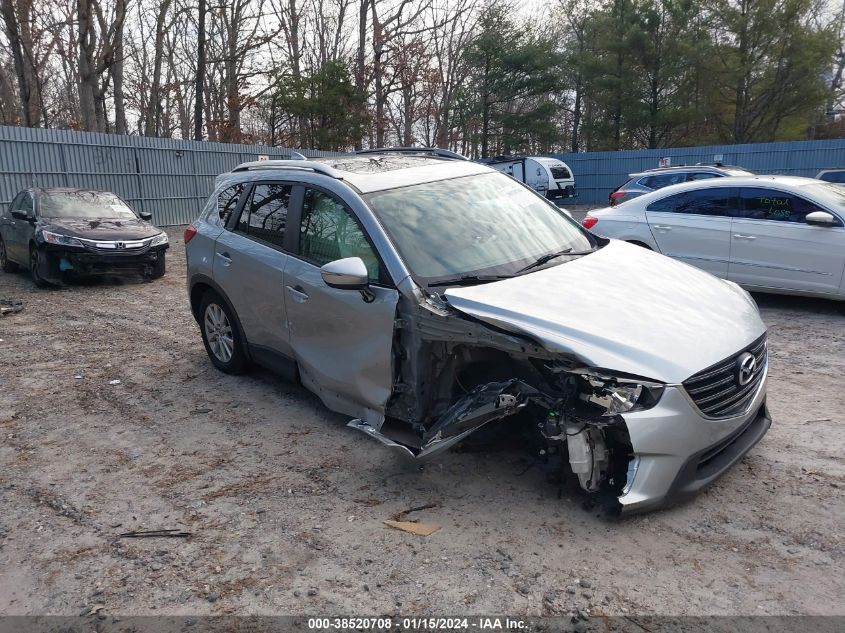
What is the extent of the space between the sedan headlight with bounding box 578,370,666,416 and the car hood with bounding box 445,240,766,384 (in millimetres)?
50

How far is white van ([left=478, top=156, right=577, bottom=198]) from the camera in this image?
24312mm

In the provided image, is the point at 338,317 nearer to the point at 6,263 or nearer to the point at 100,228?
the point at 100,228

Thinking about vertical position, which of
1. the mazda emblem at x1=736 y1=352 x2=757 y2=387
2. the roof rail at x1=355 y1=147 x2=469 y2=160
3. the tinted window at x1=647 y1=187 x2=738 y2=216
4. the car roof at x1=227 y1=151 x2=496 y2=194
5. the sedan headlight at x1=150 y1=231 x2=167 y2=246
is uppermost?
the roof rail at x1=355 y1=147 x2=469 y2=160

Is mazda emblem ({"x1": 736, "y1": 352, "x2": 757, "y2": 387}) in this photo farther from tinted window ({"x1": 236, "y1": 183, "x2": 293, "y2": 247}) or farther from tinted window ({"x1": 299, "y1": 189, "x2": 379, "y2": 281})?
tinted window ({"x1": 236, "y1": 183, "x2": 293, "y2": 247})

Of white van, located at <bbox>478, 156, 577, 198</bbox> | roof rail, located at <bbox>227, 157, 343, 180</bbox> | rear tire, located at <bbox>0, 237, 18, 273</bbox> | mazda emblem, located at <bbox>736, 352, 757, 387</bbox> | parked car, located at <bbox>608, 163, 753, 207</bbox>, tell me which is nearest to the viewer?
mazda emblem, located at <bbox>736, 352, 757, 387</bbox>

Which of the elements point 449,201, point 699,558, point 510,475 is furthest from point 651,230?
point 699,558

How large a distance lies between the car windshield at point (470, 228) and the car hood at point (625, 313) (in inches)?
9.8

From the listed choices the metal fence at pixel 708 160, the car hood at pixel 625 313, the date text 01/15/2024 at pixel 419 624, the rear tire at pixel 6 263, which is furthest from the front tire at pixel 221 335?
the metal fence at pixel 708 160

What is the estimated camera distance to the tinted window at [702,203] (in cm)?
785

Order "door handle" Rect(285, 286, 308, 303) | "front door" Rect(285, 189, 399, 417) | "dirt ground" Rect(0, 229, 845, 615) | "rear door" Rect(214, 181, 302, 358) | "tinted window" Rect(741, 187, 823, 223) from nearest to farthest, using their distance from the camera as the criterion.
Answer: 1. "dirt ground" Rect(0, 229, 845, 615)
2. "front door" Rect(285, 189, 399, 417)
3. "door handle" Rect(285, 286, 308, 303)
4. "rear door" Rect(214, 181, 302, 358)
5. "tinted window" Rect(741, 187, 823, 223)

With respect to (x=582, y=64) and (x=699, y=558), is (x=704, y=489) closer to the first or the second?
(x=699, y=558)

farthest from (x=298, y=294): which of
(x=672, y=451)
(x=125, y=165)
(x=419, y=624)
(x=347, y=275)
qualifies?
(x=125, y=165)

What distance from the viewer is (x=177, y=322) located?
8.21 metres

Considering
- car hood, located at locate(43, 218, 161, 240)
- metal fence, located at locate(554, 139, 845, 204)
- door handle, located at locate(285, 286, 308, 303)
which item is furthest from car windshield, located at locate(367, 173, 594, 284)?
metal fence, located at locate(554, 139, 845, 204)
